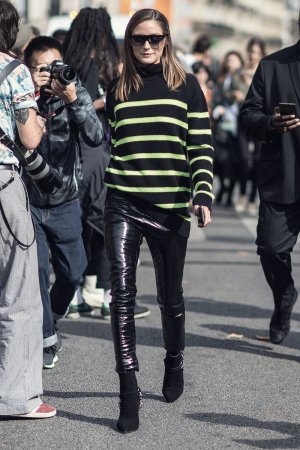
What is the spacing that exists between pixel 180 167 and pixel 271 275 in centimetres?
178

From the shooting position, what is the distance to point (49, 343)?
22.7ft

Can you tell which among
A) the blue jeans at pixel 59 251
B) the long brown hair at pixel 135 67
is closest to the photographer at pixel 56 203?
the blue jeans at pixel 59 251

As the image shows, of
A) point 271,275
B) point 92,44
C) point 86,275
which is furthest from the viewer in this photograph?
point 86,275

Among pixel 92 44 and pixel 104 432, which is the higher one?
pixel 92 44

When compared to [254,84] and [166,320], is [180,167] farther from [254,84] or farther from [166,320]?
[254,84]

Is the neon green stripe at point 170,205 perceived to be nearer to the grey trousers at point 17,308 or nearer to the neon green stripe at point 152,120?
the neon green stripe at point 152,120

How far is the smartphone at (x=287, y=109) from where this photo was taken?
681 cm

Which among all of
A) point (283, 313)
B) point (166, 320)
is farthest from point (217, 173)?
point (166, 320)

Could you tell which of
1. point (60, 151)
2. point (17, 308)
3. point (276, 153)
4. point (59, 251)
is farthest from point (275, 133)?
point (17, 308)

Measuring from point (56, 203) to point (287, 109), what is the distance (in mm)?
1311

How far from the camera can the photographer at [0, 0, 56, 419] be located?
555cm

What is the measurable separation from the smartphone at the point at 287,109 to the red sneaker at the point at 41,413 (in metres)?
2.05

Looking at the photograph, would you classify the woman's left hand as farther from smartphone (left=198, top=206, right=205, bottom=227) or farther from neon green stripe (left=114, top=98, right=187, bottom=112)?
neon green stripe (left=114, top=98, right=187, bottom=112)

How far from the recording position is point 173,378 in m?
6.16
